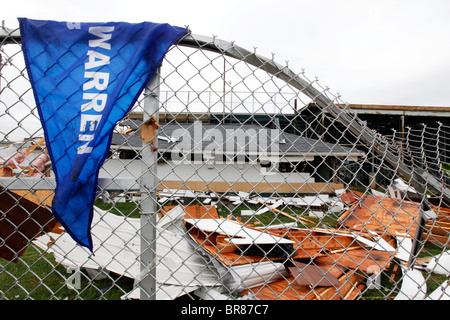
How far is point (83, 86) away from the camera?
1207 mm

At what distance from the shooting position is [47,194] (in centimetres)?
144

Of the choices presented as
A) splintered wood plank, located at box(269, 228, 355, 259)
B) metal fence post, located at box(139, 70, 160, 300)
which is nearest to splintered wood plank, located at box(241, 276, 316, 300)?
splintered wood plank, located at box(269, 228, 355, 259)

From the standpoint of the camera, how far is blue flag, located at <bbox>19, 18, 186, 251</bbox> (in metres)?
1.16

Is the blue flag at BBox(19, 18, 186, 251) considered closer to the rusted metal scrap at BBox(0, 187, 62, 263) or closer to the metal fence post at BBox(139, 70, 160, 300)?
the metal fence post at BBox(139, 70, 160, 300)

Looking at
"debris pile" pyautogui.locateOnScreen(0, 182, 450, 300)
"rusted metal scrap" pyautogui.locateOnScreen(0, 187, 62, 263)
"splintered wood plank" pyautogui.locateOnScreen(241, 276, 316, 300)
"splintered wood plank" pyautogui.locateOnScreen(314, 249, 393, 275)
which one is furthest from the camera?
"splintered wood plank" pyautogui.locateOnScreen(314, 249, 393, 275)

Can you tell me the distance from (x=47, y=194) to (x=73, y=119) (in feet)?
1.76

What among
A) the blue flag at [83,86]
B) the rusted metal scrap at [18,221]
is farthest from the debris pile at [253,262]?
the blue flag at [83,86]

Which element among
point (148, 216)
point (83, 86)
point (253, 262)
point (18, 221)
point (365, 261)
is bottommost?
point (365, 261)

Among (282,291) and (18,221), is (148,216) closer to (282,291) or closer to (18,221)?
(18,221)

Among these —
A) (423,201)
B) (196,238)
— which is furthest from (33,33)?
(196,238)

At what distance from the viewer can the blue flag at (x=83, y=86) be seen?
116cm

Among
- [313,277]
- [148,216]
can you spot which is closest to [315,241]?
[313,277]
